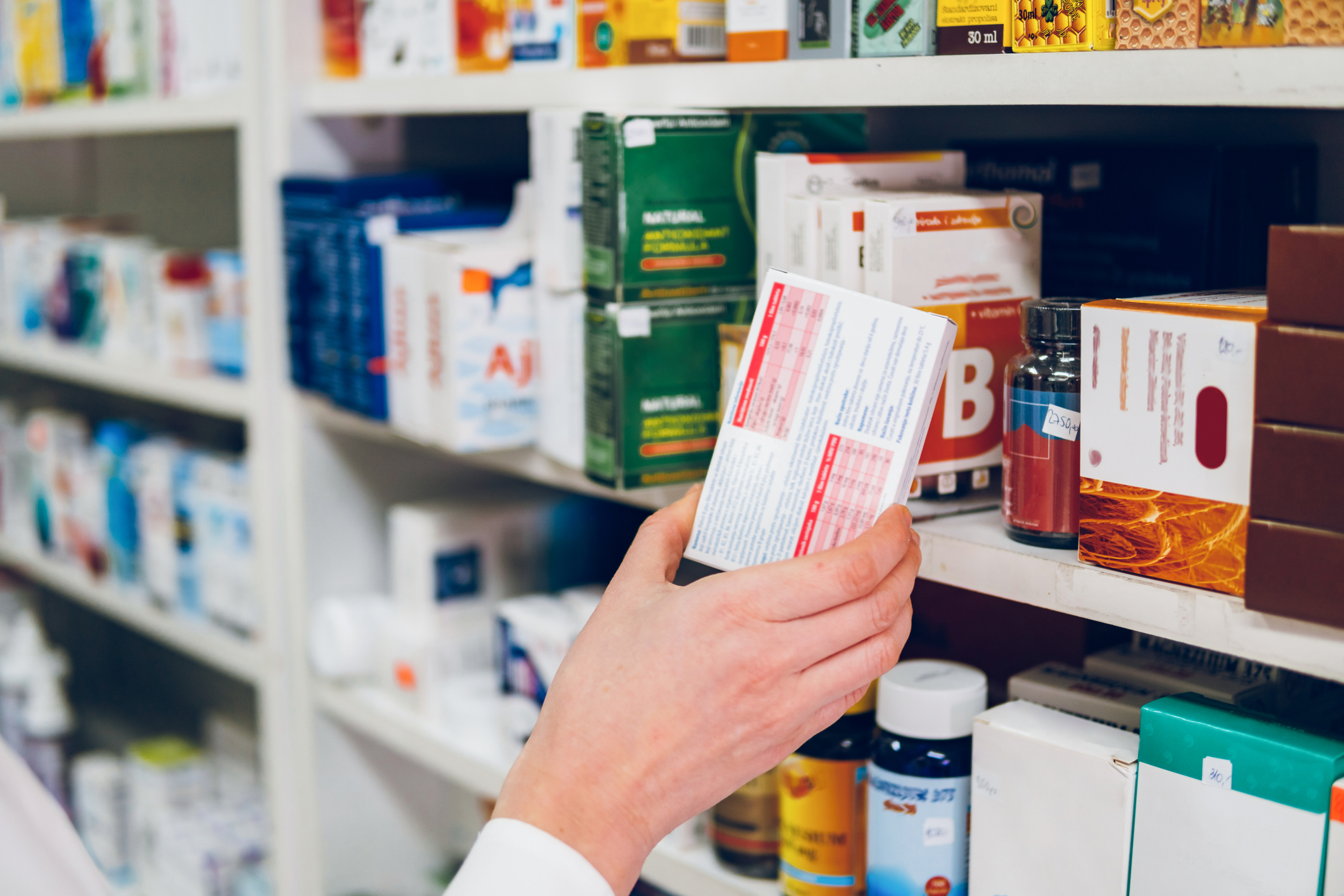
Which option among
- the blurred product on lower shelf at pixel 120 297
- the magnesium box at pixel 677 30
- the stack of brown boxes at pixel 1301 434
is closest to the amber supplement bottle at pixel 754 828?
the stack of brown boxes at pixel 1301 434

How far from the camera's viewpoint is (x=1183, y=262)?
97 cm

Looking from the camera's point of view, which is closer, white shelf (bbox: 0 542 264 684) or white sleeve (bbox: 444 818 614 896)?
white sleeve (bbox: 444 818 614 896)

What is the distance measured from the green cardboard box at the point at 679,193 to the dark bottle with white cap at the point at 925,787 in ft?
1.29

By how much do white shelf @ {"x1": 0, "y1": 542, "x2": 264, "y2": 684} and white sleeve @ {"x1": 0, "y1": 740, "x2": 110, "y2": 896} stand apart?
916 mm

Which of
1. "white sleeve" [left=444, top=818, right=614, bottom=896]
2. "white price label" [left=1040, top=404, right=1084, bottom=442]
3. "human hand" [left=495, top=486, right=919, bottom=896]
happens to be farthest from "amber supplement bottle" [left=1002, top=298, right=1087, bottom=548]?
"white sleeve" [left=444, top=818, right=614, bottom=896]

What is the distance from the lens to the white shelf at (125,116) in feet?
5.38

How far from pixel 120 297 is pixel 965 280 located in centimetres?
153

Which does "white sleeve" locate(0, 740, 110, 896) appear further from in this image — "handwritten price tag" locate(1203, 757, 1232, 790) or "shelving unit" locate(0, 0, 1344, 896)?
"handwritten price tag" locate(1203, 757, 1232, 790)

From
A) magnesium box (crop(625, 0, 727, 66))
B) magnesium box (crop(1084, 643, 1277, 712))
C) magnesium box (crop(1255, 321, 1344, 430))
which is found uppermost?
magnesium box (crop(625, 0, 727, 66))

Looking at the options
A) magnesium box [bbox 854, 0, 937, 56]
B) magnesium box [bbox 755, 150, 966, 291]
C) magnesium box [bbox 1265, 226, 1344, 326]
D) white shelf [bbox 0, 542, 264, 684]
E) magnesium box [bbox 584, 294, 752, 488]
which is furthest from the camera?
white shelf [bbox 0, 542, 264, 684]

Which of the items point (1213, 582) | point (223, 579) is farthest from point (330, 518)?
point (1213, 582)

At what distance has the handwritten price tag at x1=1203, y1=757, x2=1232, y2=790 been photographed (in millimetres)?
768

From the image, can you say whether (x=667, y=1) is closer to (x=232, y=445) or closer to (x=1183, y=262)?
(x=1183, y=262)

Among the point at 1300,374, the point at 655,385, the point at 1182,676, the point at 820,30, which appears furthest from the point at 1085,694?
the point at 820,30
